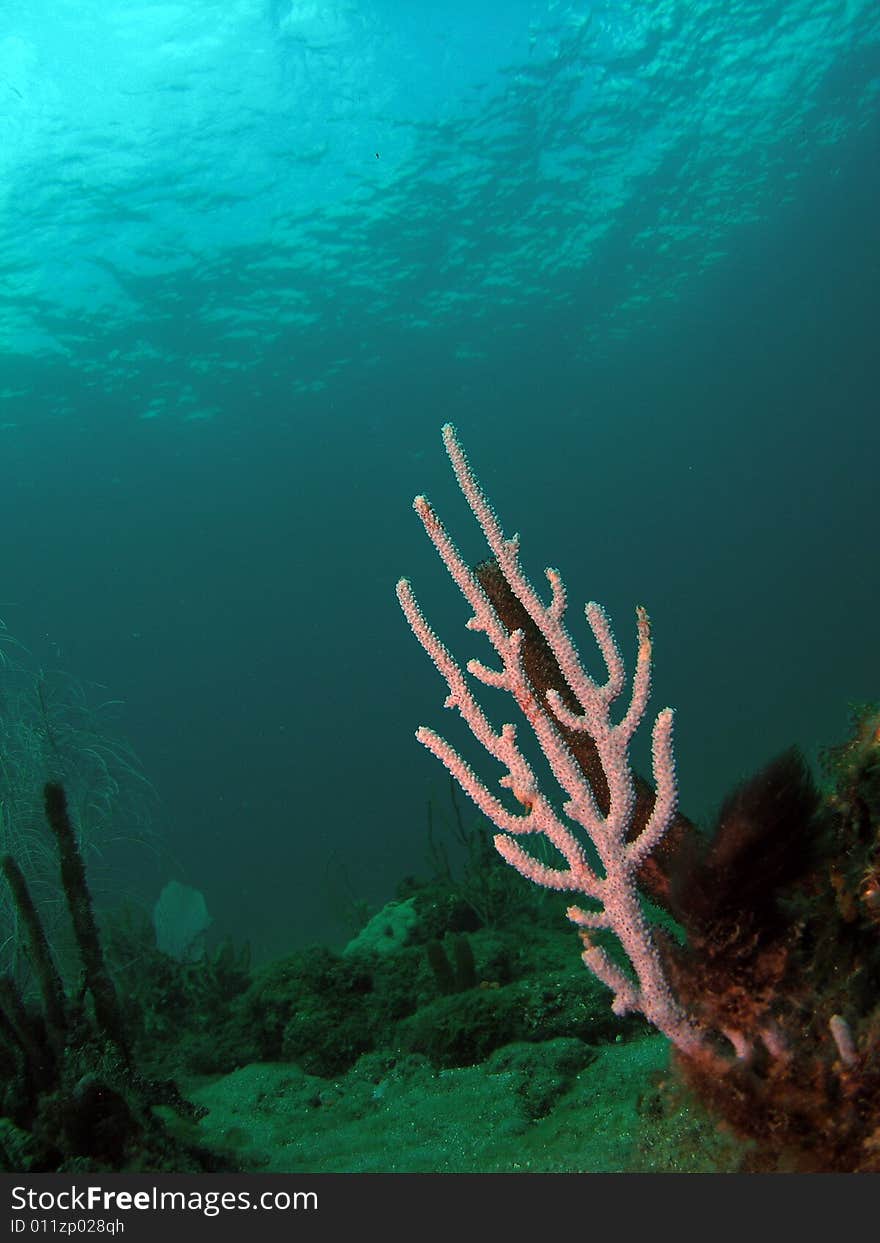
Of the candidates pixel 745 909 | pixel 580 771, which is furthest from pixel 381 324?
pixel 745 909

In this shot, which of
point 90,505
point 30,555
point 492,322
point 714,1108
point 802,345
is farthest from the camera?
point 802,345

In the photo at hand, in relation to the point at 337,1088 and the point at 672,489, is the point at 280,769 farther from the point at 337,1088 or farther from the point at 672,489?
the point at 337,1088

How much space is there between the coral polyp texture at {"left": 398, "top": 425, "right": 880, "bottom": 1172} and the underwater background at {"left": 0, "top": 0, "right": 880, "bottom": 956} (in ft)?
1.47

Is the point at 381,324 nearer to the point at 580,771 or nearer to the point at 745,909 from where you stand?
the point at 580,771

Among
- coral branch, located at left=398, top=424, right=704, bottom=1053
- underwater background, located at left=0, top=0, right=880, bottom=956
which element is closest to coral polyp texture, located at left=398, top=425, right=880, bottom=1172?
coral branch, located at left=398, top=424, right=704, bottom=1053

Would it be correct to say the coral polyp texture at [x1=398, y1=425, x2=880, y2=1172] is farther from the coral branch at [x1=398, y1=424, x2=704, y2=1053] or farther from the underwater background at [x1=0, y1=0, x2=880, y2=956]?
the underwater background at [x1=0, y1=0, x2=880, y2=956]

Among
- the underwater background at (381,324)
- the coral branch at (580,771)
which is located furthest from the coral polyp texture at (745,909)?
the underwater background at (381,324)

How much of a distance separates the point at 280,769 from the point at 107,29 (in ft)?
268

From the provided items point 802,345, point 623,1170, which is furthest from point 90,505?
point 802,345

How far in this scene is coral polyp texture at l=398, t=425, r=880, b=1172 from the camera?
227 centimetres

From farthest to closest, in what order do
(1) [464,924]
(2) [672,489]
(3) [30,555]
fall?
(2) [672,489] → (3) [30,555] → (1) [464,924]

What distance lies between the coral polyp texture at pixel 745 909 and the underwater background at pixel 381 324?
0.45 meters

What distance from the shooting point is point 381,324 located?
30641 mm

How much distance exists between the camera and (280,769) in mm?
89625
